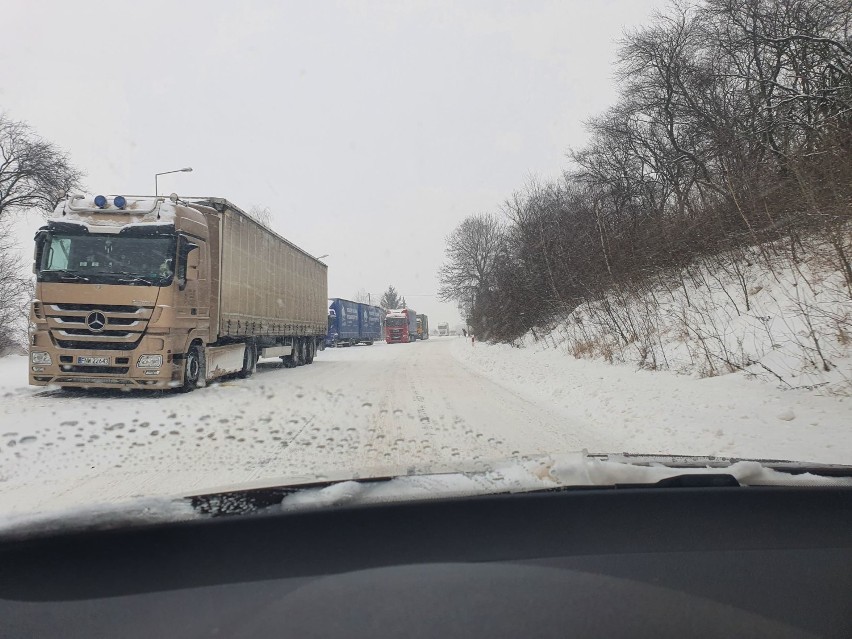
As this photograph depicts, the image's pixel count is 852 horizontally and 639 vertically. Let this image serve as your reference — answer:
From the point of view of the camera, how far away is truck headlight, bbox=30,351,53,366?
32.2 feet

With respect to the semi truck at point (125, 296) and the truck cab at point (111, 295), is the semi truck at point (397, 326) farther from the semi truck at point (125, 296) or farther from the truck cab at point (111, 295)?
the truck cab at point (111, 295)

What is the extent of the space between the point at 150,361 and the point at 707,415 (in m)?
9.20

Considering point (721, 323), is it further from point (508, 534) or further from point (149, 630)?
point (149, 630)

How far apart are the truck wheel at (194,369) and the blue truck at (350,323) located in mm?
28593

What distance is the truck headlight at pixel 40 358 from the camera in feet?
32.2

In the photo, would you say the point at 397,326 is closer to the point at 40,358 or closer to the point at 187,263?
the point at 187,263

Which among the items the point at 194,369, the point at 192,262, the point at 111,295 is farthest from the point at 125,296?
the point at 194,369

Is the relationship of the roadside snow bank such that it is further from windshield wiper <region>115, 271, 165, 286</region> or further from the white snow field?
windshield wiper <region>115, 271, 165, 286</region>

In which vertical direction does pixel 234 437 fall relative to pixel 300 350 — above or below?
below

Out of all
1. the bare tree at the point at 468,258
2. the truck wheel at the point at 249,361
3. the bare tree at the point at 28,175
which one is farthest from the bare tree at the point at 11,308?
the bare tree at the point at 468,258

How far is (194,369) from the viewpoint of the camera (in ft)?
37.5

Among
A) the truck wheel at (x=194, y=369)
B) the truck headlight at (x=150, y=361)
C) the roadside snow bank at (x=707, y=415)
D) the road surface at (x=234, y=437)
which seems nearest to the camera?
the road surface at (x=234, y=437)

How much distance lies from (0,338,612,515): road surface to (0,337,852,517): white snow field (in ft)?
0.08

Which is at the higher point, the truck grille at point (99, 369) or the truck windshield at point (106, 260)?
the truck windshield at point (106, 260)
